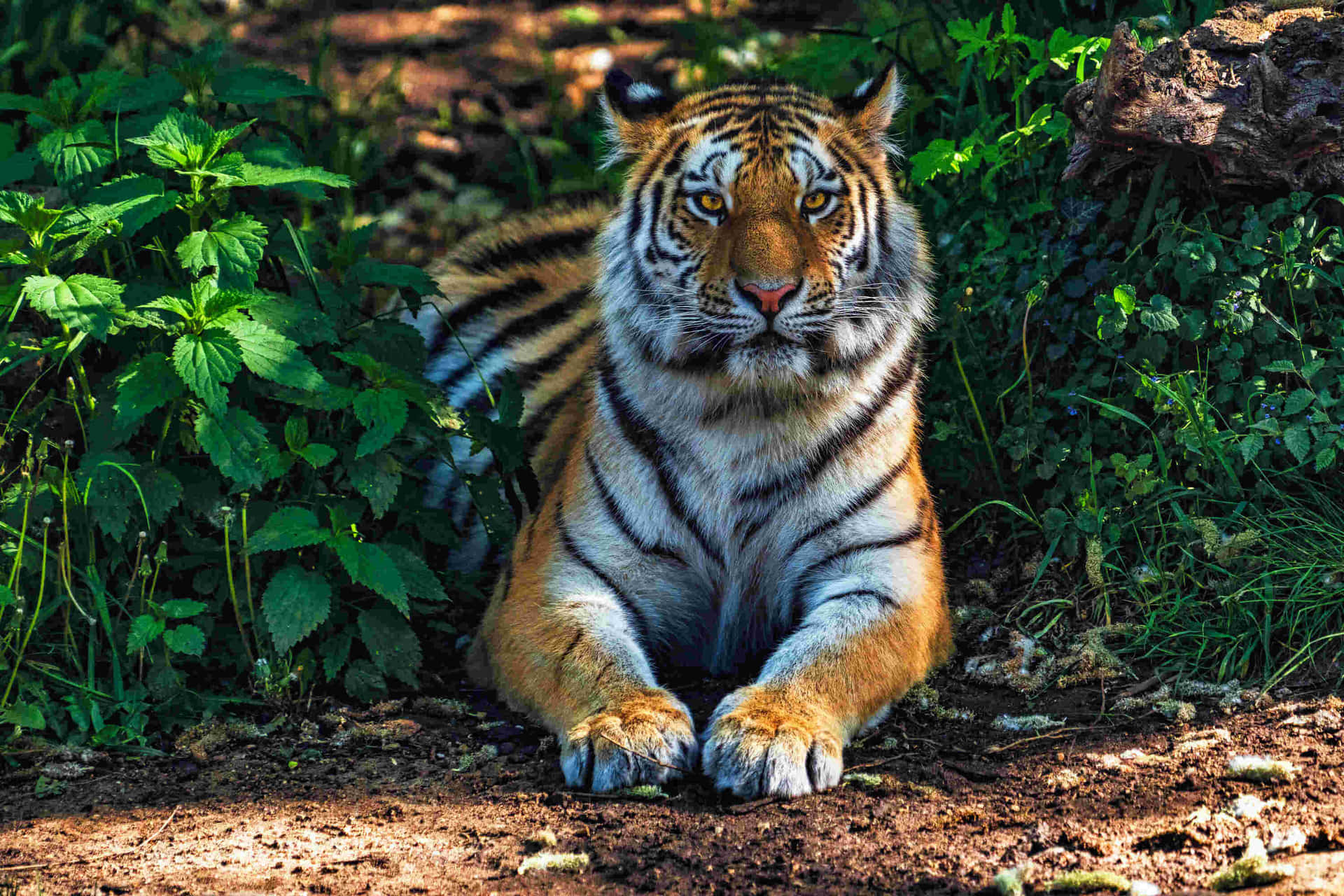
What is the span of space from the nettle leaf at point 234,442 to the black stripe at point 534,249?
1950 mm

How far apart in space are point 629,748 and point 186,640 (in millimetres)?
1080

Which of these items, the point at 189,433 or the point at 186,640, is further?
the point at 189,433

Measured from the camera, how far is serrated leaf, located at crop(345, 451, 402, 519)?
10.6ft

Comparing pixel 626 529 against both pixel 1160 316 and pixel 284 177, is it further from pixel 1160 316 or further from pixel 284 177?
pixel 1160 316

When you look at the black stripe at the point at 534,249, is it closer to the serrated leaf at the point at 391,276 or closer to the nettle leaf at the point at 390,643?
the serrated leaf at the point at 391,276

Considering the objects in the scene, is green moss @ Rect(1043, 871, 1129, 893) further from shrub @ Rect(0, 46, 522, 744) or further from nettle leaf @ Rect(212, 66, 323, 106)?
nettle leaf @ Rect(212, 66, 323, 106)

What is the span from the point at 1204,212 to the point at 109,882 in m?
2.90

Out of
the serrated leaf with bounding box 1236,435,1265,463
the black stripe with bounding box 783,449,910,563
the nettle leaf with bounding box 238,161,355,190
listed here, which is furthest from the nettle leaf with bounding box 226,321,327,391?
the serrated leaf with bounding box 1236,435,1265,463

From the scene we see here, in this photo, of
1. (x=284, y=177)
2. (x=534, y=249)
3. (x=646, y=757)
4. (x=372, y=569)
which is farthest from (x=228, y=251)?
(x=534, y=249)

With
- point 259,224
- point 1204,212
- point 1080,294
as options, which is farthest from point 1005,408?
point 259,224

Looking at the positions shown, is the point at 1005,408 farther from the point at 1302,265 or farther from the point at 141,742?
the point at 141,742

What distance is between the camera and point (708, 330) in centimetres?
308

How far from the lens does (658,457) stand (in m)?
3.29

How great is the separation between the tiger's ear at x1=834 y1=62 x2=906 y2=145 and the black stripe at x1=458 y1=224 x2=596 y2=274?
1549 mm
